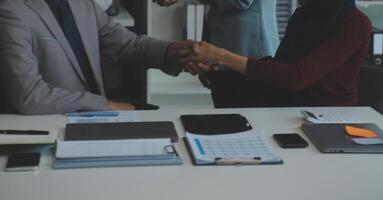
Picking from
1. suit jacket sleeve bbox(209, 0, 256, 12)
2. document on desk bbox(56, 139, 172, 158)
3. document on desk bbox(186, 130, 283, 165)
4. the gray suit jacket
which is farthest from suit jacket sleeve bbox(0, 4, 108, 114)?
suit jacket sleeve bbox(209, 0, 256, 12)

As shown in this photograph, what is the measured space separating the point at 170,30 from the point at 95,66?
1.68 metres

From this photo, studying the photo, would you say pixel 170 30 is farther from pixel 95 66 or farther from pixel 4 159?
pixel 4 159

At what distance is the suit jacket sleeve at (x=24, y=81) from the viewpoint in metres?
1.89

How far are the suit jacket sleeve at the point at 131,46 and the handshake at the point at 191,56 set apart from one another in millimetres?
25

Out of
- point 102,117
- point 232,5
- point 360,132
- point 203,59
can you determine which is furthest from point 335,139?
point 232,5

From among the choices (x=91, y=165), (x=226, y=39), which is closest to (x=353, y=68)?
(x=226, y=39)

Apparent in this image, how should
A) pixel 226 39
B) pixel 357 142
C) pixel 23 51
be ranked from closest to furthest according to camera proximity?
1. pixel 357 142
2. pixel 23 51
3. pixel 226 39

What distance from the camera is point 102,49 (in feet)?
8.13

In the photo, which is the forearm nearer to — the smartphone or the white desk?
the white desk

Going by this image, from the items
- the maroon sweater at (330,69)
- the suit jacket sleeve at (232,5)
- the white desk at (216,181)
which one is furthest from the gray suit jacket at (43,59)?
the suit jacket sleeve at (232,5)

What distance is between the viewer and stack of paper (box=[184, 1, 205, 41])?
12.1 ft

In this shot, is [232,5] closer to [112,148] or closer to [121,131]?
[121,131]

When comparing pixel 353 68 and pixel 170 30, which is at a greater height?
pixel 170 30

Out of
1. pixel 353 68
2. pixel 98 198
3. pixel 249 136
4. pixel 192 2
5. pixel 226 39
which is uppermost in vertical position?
pixel 192 2
